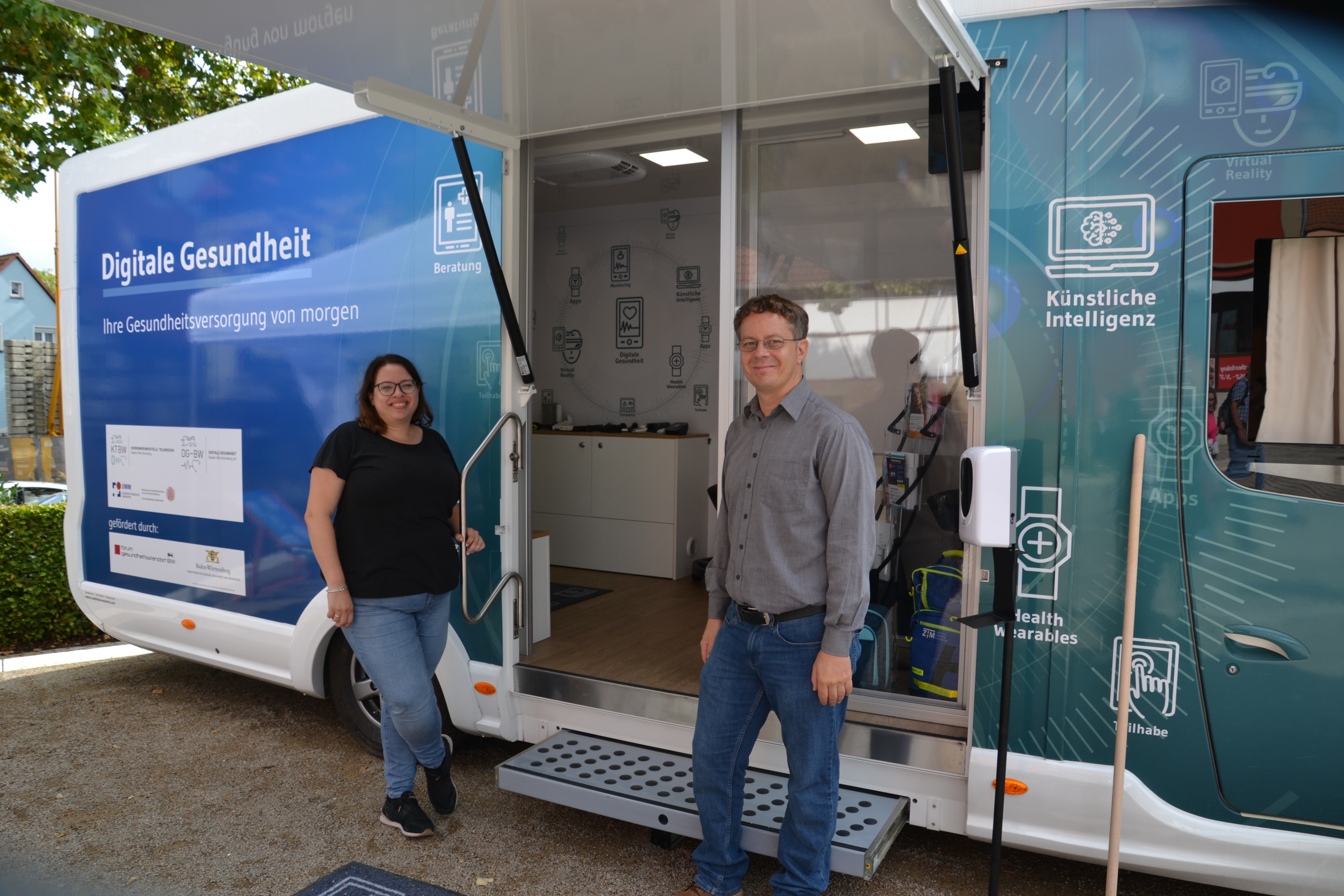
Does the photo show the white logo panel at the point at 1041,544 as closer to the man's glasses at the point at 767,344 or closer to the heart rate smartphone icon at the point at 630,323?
the man's glasses at the point at 767,344

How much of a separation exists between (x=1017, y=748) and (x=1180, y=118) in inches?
65.9

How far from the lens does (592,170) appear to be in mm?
5160

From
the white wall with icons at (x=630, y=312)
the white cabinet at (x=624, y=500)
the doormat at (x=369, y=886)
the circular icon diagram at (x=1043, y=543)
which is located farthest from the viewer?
the white wall with icons at (x=630, y=312)

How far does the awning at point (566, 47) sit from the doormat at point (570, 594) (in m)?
2.65

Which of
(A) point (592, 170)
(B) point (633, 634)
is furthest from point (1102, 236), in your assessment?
(A) point (592, 170)

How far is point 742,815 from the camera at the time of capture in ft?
8.25

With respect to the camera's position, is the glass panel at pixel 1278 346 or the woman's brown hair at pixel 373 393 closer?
the glass panel at pixel 1278 346

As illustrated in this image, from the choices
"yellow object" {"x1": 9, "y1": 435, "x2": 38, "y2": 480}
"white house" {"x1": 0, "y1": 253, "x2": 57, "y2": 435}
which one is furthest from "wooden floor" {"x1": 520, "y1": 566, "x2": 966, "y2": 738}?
"white house" {"x1": 0, "y1": 253, "x2": 57, "y2": 435}

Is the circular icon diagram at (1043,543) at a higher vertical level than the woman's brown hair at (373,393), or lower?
lower

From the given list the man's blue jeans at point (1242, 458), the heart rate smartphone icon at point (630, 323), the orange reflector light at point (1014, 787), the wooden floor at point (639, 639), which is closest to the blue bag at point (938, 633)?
the wooden floor at point (639, 639)

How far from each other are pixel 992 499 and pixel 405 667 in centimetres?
188

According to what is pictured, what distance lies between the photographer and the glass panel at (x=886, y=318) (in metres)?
2.97

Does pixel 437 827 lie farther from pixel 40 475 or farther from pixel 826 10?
pixel 40 475

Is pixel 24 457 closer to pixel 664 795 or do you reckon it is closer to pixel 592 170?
pixel 592 170
